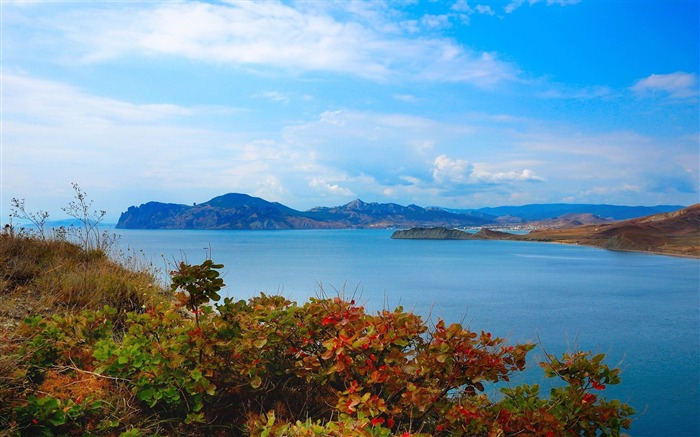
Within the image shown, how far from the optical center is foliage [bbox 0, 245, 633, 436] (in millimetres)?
3758

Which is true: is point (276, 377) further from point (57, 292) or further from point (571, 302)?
point (571, 302)

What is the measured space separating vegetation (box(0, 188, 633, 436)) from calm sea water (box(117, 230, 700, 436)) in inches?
17.4

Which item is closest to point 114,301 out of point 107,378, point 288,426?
point 107,378

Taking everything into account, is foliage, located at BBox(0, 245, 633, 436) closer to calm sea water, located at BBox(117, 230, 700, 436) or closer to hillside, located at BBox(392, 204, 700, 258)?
calm sea water, located at BBox(117, 230, 700, 436)

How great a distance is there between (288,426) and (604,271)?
57.8m

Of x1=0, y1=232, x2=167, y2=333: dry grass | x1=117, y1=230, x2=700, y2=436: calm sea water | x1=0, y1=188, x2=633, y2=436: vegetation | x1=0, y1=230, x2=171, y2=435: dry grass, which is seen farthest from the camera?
x1=117, y1=230, x2=700, y2=436: calm sea water

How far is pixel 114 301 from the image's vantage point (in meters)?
6.85

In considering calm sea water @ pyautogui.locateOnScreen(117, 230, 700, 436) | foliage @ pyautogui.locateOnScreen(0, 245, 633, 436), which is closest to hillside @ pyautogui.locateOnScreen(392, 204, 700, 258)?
calm sea water @ pyautogui.locateOnScreen(117, 230, 700, 436)

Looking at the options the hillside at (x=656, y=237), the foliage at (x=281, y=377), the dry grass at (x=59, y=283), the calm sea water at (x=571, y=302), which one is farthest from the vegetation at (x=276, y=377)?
the hillside at (x=656, y=237)

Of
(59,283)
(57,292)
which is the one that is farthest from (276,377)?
(59,283)

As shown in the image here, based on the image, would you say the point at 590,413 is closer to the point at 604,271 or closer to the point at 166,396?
the point at 166,396

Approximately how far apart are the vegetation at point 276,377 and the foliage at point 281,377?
1 centimetres

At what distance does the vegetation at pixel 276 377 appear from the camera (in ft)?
12.3

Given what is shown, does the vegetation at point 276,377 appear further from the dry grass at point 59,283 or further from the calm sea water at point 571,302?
the dry grass at point 59,283
